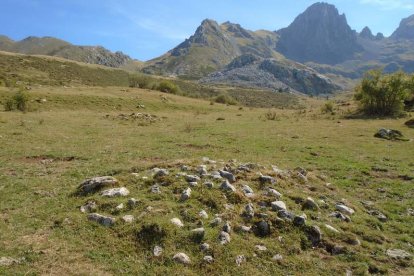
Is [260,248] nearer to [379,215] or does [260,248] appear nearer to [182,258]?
[182,258]

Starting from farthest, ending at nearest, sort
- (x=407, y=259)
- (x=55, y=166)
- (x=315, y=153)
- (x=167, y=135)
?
1. (x=167, y=135)
2. (x=315, y=153)
3. (x=55, y=166)
4. (x=407, y=259)

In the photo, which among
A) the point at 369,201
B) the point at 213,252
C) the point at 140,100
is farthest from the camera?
the point at 140,100

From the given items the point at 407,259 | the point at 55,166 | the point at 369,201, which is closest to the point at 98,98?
the point at 55,166

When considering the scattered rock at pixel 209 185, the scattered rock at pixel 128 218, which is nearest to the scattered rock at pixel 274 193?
the scattered rock at pixel 209 185

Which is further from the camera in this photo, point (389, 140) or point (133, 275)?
point (389, 140)

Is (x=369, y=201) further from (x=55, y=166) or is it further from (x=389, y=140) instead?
(x=389, y=140)

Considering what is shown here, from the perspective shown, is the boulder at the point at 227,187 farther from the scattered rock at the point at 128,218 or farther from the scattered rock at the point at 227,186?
the scattered rock at the point at 128,218

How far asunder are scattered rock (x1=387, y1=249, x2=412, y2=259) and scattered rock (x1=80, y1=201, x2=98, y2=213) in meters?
9.35

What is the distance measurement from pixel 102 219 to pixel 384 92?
5131 cm

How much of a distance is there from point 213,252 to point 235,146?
18571 millimetres

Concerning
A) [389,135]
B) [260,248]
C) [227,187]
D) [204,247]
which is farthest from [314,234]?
[389,135]

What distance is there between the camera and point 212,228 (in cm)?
1157

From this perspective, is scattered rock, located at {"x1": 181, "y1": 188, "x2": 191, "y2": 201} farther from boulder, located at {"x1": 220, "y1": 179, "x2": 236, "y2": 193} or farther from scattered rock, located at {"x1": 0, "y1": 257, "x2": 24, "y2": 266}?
scattered rock, located at {"x1": 0, "y1": 257, "x2": 24, "y2": 266}

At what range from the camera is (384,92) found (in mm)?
53969
